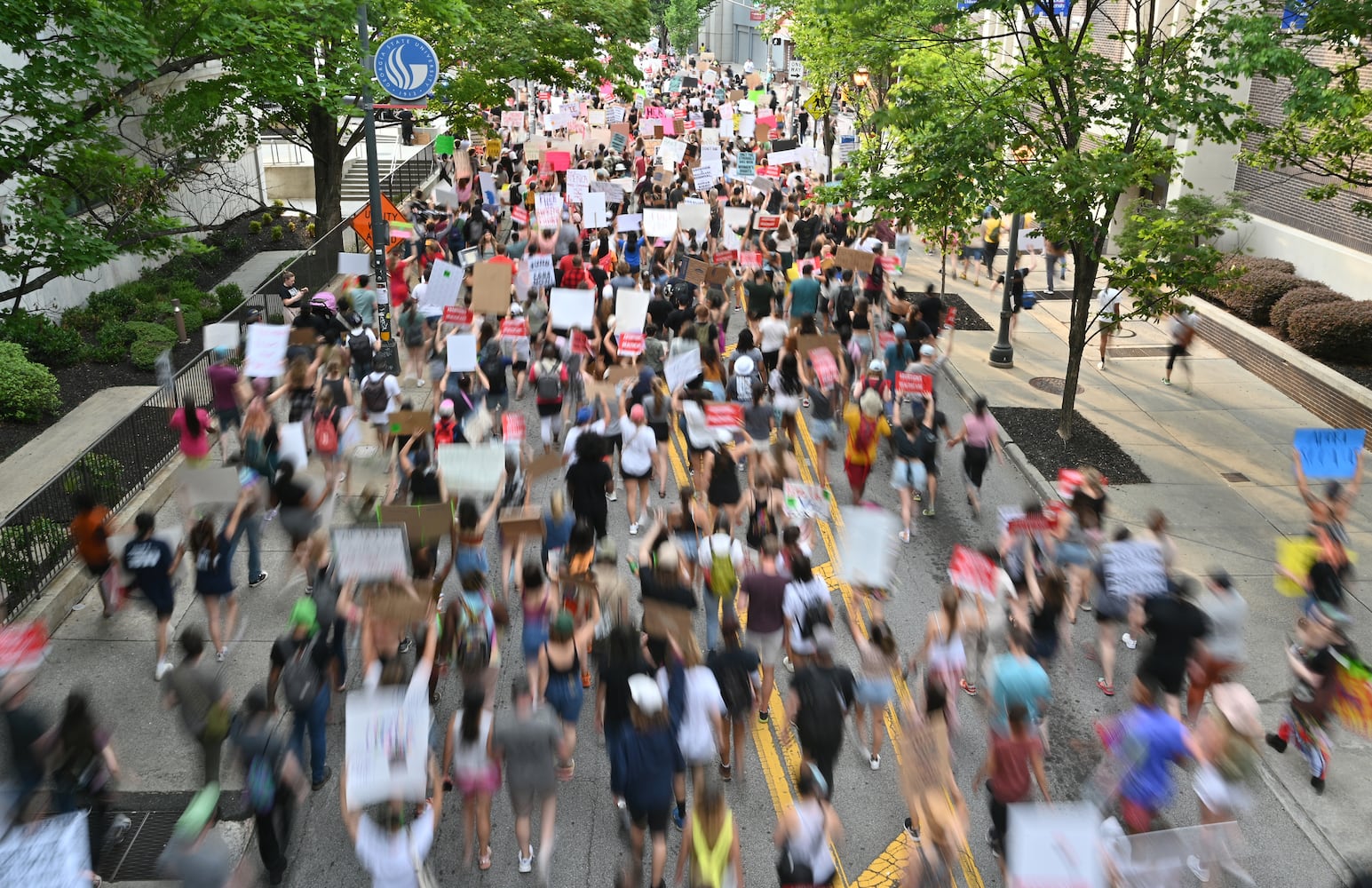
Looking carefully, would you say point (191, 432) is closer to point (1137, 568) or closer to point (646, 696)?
point (646, 696)

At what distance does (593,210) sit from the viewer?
2020cm

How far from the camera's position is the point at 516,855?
7363mm

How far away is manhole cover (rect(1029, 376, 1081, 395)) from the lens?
17.6 m

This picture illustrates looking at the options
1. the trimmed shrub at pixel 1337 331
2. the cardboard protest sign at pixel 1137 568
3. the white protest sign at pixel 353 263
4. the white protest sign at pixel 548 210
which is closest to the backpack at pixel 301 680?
the cardboard protest sign at pixel 1137 568

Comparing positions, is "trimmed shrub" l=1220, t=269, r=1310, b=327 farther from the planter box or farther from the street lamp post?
the street lamp post

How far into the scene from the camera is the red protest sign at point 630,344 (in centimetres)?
1401

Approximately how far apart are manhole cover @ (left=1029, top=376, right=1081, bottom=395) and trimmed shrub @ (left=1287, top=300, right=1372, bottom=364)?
11.7 feet

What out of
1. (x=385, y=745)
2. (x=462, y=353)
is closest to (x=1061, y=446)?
A: (x=462, y=353)

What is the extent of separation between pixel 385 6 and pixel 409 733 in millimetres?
14727

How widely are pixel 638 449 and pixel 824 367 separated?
2.86 meters

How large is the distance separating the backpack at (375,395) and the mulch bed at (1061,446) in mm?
8353

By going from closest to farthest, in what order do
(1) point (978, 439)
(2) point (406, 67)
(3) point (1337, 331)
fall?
(1) point (978, 439) < (2) point (406, 67) < (3) point (1337, 331)

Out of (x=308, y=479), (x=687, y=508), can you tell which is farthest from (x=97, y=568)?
(x=687, y=508)

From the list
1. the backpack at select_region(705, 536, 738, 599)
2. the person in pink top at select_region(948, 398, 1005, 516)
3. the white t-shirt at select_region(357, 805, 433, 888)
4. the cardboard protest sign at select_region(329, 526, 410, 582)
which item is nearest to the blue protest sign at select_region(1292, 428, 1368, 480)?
the person in pink top at select_region(948, 398, 1005, 516)
